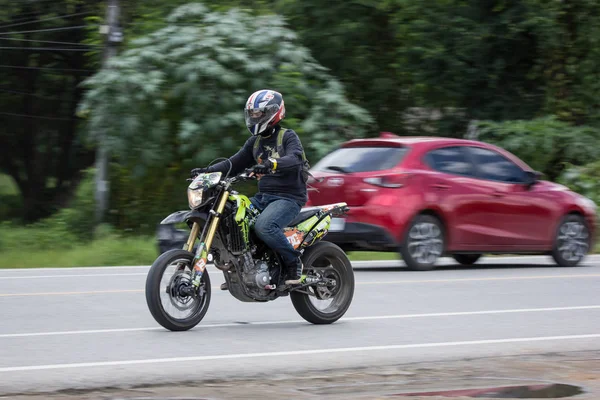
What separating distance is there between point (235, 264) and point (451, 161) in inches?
248

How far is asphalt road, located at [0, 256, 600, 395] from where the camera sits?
7273 mm

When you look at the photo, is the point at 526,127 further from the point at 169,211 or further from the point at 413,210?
the point at 413,210

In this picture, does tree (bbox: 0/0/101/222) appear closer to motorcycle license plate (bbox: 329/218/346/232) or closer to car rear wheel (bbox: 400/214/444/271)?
motorcycle license plate (bbox: 329/218/346/232)

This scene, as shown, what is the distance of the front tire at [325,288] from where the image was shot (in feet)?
30.8

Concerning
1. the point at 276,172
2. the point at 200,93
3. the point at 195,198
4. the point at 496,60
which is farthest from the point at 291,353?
the point at 496,60

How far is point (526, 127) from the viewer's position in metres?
22.6

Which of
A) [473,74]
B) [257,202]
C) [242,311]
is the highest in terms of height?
[473,74]

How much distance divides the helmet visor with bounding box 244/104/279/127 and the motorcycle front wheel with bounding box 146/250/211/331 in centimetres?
117

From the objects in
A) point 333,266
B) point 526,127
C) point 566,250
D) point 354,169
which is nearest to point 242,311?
point 333,266

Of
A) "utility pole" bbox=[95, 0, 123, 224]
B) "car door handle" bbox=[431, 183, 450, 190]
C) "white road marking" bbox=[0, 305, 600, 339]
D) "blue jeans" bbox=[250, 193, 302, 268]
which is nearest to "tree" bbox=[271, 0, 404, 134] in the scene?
"utility pole" bbox=[95, 0, 123, 224]

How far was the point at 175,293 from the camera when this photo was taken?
8.62 meters

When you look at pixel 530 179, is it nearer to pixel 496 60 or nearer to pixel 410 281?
pixel 410 281

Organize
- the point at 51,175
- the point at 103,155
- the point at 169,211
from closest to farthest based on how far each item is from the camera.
→ the point at 103,155
the point at 169,211
the point at 51,175

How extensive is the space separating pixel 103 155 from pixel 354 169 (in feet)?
23.9
